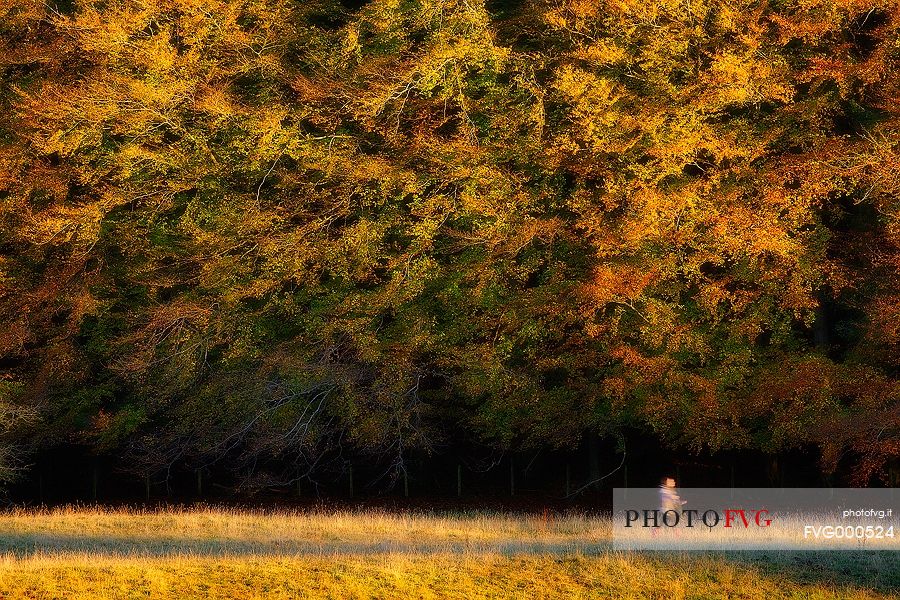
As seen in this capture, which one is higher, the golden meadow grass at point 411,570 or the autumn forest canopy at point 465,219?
A: the autumn forest canopy at point 465,219

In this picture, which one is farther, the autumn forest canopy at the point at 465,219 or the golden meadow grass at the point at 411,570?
the autumn forest canopy at the point at 465,219

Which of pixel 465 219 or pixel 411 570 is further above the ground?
pixel 465 219

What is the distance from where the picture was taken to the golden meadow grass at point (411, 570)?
13.4m

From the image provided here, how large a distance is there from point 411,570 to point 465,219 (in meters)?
10.6

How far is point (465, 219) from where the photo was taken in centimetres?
2369

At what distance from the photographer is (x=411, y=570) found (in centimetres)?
1420

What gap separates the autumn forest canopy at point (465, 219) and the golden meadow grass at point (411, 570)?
6.58 metres

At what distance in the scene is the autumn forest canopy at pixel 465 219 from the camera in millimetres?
22016

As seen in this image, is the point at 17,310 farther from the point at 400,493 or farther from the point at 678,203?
the point at 678,203

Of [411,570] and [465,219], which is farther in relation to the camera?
[465,219]

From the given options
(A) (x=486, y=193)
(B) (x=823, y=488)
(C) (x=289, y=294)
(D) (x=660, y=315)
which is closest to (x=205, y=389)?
(C) (x=289, y=294)

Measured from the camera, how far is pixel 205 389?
2470cm

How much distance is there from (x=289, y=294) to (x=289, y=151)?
2872 mm

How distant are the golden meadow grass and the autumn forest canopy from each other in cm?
658
